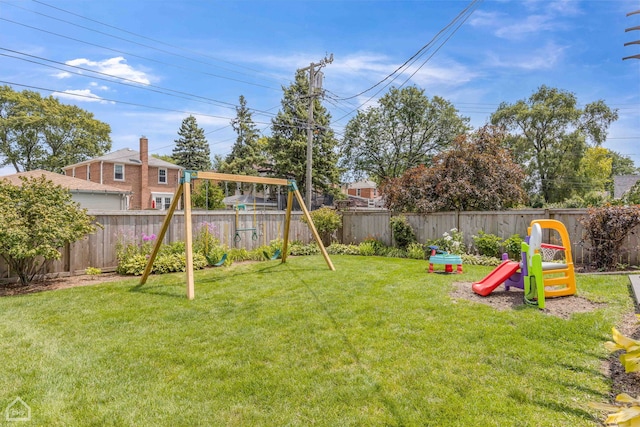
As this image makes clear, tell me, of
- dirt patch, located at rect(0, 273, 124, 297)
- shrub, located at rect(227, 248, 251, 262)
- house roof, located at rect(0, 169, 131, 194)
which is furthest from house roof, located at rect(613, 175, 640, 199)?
house roof, located at rect(0, 169, 131, 194)

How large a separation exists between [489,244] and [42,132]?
4051cm

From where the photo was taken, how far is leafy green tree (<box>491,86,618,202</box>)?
27672mm

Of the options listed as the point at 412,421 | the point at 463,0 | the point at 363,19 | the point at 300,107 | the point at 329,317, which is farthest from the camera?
the point at 300,107

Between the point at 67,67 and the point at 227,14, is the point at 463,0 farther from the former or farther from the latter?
the point at 67,67

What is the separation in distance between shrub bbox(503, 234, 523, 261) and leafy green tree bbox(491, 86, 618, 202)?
2282cm

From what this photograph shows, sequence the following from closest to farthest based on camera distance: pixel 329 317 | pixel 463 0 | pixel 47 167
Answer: pixel 329 317, pixel 463 0, pixel 47 167

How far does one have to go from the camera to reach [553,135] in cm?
2867

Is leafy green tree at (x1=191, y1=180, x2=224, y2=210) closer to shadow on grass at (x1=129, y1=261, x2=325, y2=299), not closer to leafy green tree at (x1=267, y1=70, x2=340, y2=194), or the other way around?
leafy green tree at (x1=267, y1=70, x2=340, y2=194)

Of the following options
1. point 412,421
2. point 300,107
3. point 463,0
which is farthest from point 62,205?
point 300,107

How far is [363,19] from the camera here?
852 centimetres

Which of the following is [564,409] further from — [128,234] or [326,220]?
[326,220]

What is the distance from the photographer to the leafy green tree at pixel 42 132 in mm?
31062

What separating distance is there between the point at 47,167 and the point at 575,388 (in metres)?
43.3

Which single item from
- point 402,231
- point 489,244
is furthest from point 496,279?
point 402,231
